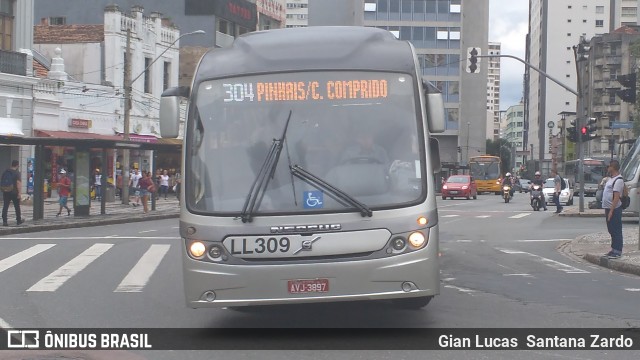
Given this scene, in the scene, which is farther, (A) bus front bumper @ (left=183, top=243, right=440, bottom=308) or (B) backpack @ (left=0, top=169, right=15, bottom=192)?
(B) backpack @ (left=0, top=169, right=15, bottom=192)

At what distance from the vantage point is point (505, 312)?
34.5 ft

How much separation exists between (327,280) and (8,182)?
19709 millimetres

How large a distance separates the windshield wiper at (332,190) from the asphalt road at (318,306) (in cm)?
133

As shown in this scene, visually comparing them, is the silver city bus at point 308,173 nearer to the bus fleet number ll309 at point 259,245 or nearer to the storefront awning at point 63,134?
the bus fleet number ll309 at point 259,245

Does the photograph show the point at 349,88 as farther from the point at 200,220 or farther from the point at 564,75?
the point at 564,75

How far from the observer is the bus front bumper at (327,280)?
328 inches

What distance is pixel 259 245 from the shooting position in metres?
8.41

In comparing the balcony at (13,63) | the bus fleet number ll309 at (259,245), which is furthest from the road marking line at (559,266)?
the balcony at (13,63)

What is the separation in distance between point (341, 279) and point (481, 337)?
5.27 feet

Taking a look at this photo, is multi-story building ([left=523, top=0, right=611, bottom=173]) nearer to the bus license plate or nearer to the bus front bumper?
the bus front bumper

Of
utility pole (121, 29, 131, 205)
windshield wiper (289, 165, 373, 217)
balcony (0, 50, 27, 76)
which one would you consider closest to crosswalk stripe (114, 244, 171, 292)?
windshield wiper (289, 165, 373, 217)

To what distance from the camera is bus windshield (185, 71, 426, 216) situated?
863 cm

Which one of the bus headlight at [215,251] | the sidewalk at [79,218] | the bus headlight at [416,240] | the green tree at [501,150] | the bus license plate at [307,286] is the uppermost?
the green tree at [501,150]

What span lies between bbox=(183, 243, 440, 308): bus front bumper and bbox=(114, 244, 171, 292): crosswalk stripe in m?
4.58
